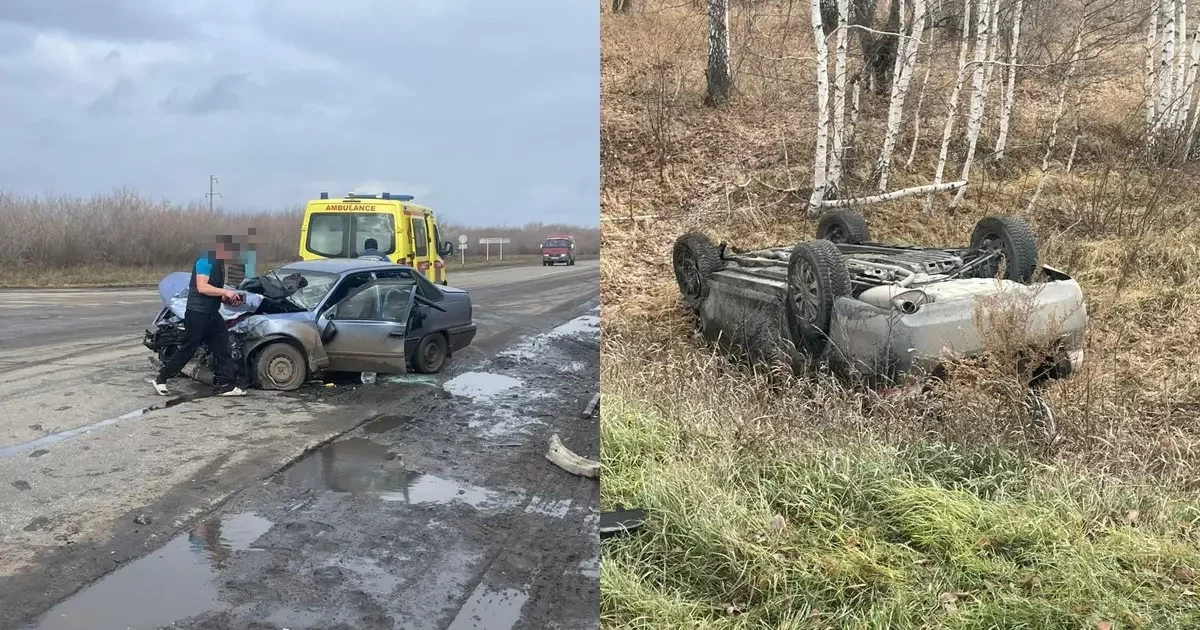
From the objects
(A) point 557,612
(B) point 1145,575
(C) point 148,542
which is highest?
(C) point 148,542

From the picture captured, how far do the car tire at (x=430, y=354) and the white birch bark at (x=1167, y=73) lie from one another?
5.28 metres

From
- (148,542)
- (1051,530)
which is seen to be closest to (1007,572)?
(1051,530)

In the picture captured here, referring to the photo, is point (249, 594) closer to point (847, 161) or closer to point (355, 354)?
point (355, 354)

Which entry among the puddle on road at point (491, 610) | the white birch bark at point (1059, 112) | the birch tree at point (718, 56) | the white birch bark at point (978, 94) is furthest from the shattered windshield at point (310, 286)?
the white birch bark at point (1059, 112)

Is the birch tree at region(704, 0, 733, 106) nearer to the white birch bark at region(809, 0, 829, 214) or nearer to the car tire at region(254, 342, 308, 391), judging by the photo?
the white birch bark at region(809, 0, 829, 214)

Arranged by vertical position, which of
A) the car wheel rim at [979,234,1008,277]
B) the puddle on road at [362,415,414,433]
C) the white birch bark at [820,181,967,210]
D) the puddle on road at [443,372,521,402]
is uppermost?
the white birch bark at [820,181,967,210]

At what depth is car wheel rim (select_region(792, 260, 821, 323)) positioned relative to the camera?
135 inches

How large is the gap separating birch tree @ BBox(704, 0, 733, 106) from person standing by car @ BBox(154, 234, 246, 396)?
284cm

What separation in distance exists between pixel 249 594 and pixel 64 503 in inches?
20.2

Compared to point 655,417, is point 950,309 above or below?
above

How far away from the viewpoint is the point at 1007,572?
9.06 ft

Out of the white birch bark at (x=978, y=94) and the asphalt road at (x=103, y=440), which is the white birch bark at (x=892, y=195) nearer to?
the white birch bark at (x=978, y=94)

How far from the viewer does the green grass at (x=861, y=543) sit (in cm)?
263

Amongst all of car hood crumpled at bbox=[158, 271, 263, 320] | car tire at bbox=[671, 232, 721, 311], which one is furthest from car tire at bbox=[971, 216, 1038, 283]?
car hood crumpled at bbox=[158, 271, 263, 320]
